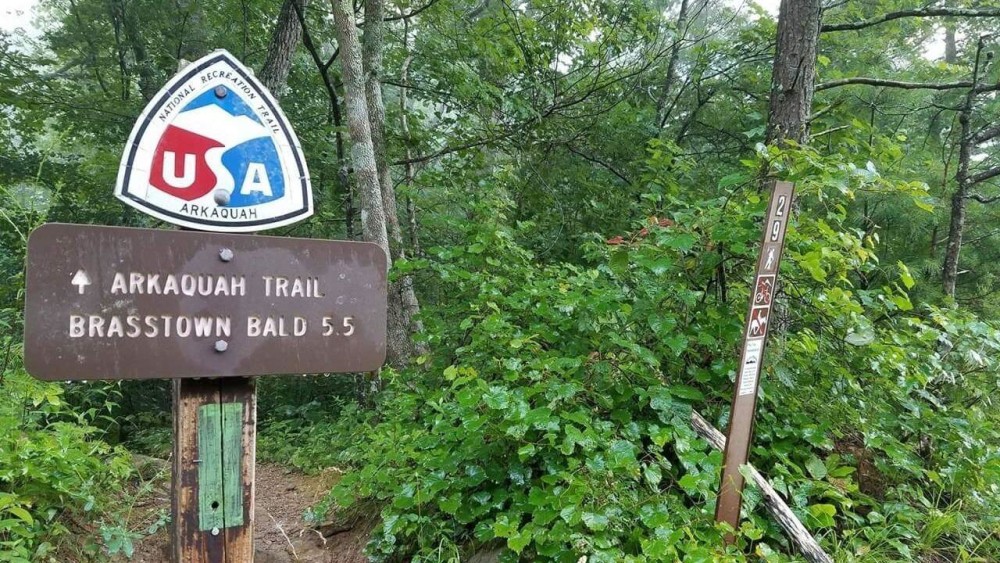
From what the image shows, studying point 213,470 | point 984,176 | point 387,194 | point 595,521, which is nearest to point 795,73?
point 984,176

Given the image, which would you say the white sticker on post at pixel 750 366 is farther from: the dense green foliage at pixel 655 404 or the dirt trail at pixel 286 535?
the dirt trail at pixel 286 535

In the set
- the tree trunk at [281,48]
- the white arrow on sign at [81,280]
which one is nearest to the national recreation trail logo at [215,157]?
the white arrow on sign at [81,280]

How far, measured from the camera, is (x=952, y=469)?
9.22 feet

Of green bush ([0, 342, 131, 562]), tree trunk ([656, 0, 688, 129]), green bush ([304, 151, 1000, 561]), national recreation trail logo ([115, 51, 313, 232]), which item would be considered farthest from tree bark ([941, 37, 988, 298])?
green bush ([0, 342, 131, 562])

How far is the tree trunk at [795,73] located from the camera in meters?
3.64

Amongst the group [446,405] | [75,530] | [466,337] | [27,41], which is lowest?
[75,530]

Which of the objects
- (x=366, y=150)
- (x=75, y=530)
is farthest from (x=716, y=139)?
(x=75, y=530)

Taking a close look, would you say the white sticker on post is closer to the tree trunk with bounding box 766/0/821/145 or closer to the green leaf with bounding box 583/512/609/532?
the green leaf with bounding box 583/512/609/532

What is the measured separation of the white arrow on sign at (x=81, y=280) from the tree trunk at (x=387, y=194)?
3.94 m

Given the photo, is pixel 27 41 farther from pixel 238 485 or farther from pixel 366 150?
pixel 238 485

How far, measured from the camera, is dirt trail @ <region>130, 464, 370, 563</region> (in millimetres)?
3039

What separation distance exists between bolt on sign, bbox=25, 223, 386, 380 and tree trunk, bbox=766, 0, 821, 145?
3327mm

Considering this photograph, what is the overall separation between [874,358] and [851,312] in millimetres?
391

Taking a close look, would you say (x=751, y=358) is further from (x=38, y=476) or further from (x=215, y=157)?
(x=38, y=476)
